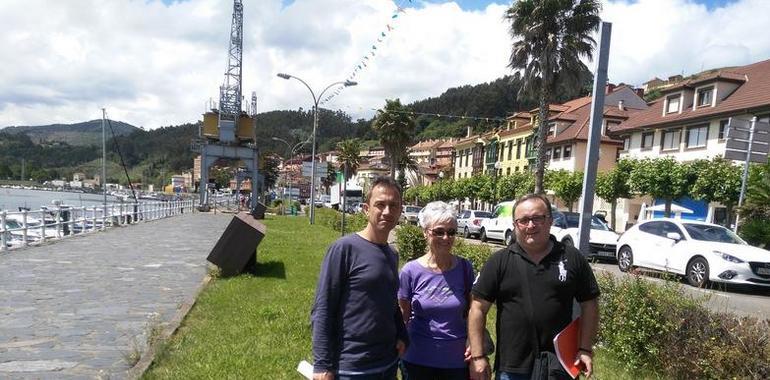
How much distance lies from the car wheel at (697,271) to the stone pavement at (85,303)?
10.3 metres

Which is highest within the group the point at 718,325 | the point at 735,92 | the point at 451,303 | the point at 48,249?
the point at 735,92

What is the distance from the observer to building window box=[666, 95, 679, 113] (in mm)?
34750

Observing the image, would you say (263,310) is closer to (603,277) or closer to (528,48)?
(603,277)

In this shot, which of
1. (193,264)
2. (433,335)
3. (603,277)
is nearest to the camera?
(433,335)

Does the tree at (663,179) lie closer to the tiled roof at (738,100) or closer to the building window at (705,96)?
the tiled roof at (738,100)

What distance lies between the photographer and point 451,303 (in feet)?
10.5

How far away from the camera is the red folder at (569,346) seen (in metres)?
2.94

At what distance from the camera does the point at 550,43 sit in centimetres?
2791

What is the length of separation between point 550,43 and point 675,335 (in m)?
25.3

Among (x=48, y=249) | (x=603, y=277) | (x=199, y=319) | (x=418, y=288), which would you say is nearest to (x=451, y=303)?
(x=418, y=288)

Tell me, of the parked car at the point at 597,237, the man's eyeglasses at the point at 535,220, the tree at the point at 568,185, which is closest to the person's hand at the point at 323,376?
the man's eyeglasses at the point at 535,220

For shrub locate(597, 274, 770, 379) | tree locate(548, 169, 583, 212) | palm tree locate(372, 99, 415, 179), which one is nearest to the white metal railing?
shrub locate(597, 274, 770, 379)

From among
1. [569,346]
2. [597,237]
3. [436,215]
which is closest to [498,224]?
[597,237]

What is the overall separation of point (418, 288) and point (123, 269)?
30.5 ft
